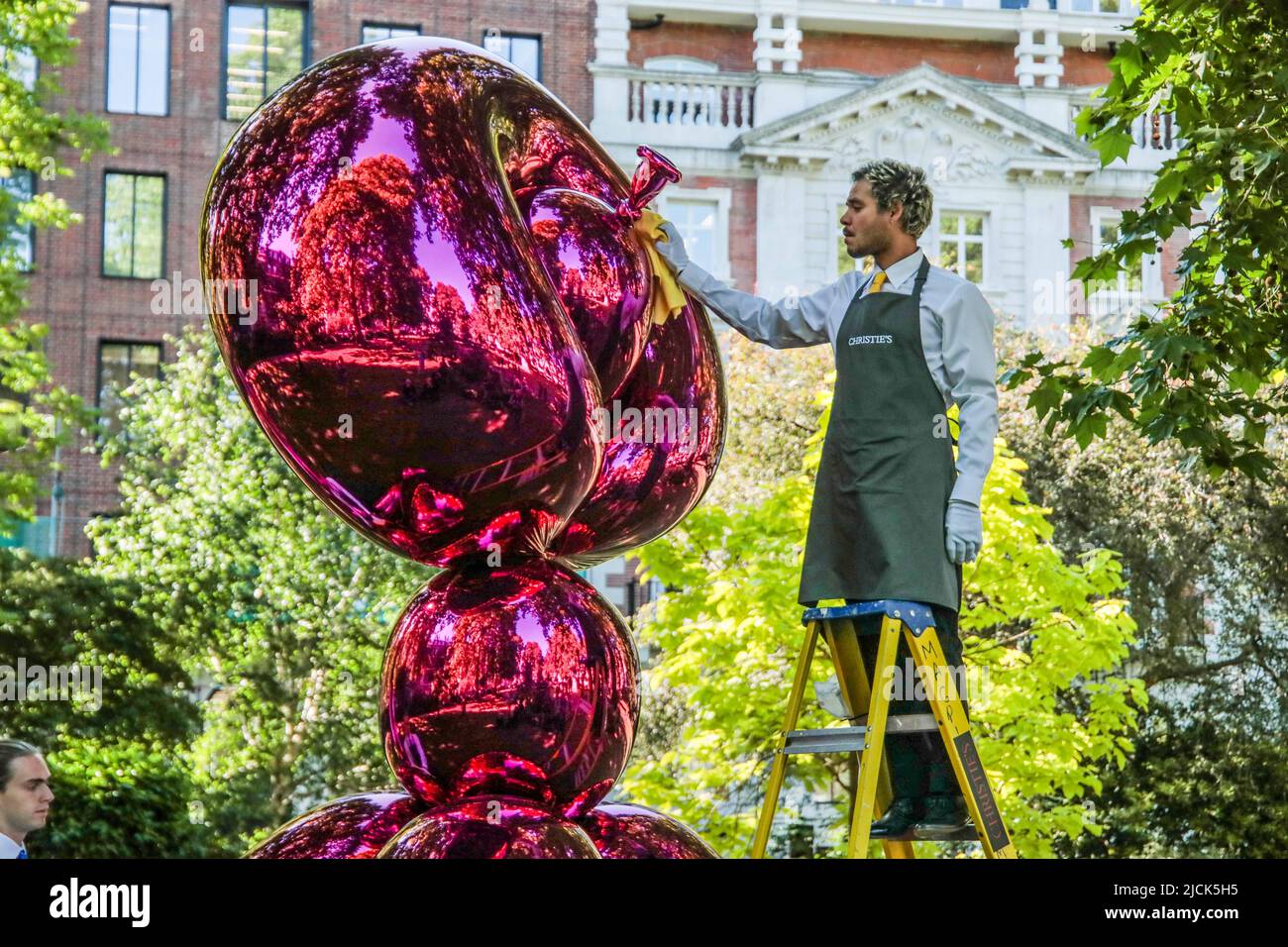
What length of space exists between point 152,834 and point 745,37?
19.0m

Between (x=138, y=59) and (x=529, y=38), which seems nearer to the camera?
(x=138, y=59)

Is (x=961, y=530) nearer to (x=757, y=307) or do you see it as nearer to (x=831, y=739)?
(x=831, y=739)

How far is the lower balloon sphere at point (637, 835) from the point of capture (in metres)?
3.87

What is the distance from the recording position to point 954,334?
13.6 feet

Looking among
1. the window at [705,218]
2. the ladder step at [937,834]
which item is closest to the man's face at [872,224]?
the ladder step at [937,834]

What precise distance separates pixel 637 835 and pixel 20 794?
198cm

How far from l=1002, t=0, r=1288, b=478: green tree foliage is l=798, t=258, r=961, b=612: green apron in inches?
139

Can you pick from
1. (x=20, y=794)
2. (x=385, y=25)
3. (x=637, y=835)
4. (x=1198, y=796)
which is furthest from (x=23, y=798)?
(x=385, y=25)

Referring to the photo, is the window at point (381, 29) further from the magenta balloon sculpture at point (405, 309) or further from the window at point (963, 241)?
the magenta balloon sculpture at point (405, 309)

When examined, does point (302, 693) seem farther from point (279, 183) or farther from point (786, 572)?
point (279, 183)

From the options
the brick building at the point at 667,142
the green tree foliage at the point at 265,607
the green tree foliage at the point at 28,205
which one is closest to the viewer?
the green tree foliage at the point at 28,205

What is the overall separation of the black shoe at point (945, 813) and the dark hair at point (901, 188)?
1392 millimetres

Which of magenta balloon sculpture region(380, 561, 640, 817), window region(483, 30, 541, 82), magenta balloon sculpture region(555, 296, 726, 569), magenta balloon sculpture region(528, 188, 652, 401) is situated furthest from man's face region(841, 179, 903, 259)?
window region(483, 30, 541, 82)

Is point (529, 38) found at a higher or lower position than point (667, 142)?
higher
